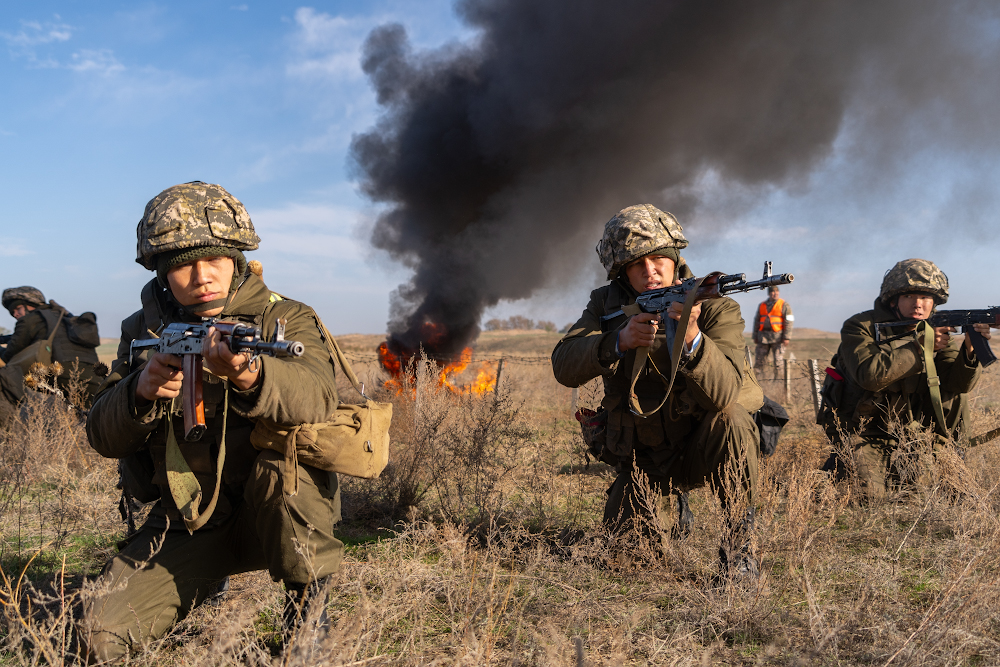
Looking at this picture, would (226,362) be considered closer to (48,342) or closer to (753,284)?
(753,284)

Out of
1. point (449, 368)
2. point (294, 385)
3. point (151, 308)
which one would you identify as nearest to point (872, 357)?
point (294, 385)

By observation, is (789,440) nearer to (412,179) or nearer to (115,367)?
(115,367)

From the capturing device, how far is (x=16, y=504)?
193 inches

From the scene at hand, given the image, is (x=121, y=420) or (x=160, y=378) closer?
(x=160, y=378)

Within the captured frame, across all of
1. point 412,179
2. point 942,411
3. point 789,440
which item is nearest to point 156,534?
point 942,411

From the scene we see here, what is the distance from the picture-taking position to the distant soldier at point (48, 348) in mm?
6777

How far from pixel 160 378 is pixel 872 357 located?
4.70 m

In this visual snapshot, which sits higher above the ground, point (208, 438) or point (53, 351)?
point (53, 351)

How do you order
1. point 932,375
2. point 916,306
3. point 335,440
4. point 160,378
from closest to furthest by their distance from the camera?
1. point 160,378
2. point 335,440
3. point 932,375
4. point 916,306

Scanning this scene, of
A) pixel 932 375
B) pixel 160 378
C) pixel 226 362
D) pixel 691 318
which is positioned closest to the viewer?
pixel 226 362

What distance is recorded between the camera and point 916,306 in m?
4.88

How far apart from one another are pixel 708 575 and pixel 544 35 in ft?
54.6

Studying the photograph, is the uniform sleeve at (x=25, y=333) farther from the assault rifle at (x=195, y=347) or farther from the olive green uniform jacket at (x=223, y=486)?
the assault rifle at (x=195, y=347)

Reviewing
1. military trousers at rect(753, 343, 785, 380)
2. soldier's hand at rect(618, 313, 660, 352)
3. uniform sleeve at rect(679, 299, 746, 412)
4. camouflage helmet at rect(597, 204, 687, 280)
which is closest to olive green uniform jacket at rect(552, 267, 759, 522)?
uniform sleeve at rect(679, 299, 746, 412)
